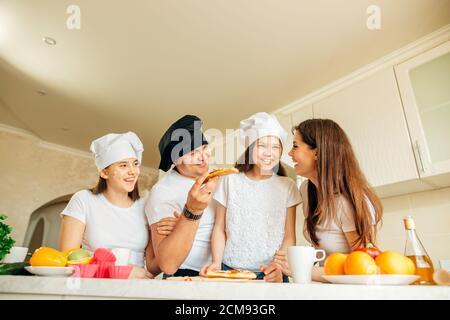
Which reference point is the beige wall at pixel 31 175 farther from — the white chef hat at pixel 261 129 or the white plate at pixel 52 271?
the white plate at pixel 52 271

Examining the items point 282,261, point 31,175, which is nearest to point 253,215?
point 282,261

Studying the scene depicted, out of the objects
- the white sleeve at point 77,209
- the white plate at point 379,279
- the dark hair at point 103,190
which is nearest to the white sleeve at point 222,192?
the dark hair at point 103,190

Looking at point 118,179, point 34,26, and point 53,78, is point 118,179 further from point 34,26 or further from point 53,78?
point 53,78

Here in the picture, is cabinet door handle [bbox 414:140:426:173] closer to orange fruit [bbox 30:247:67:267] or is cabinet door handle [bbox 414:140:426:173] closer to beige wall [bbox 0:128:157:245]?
orange fruit [bbox 30:247:67:267]

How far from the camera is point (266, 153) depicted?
1254 mm

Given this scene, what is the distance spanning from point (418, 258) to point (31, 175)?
384cm

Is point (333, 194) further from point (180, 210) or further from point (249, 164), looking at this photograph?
point (180, 210)

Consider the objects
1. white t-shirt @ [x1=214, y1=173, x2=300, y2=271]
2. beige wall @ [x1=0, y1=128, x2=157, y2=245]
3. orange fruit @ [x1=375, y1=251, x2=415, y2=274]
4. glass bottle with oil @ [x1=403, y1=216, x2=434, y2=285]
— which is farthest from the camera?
beige wall @ [x1=0, y1=128, x2=157, y2=245]

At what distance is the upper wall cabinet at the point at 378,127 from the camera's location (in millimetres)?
1840

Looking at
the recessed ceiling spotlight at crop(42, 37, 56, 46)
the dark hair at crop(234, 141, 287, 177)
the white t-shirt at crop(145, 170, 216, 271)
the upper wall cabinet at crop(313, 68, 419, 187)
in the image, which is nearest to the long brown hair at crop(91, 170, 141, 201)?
the white t-shirt at crop(145, 170, 216, 271)

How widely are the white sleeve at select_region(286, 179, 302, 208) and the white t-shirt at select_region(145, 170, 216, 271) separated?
0.30 meters

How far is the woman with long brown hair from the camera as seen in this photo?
0.99 meters

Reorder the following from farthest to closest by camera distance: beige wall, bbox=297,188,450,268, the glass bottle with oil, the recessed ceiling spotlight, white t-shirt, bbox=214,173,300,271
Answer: the recessed ceiling spotlight → beige wall, bbox=297,188,450,268 → white t-shirt, bbox=214,173,300,271 → the glass bottle with oil
